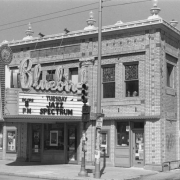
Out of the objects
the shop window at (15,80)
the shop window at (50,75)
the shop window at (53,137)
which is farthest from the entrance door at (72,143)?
the shop window at (15,80)

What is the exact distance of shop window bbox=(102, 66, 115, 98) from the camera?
2453cm

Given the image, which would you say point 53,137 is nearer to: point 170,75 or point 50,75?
point 50,75

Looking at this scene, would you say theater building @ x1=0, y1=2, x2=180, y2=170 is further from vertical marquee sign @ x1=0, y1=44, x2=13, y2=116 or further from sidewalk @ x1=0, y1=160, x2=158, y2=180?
sidewalk @ x1=0, y1=160, x2=158, y2=180

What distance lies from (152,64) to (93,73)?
13.7 feet

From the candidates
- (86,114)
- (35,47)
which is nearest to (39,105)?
(86,114)

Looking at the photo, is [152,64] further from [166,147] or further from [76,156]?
[76,156]

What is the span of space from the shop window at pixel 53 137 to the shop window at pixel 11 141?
327 cm

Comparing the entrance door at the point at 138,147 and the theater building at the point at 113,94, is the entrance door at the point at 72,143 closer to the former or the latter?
the theater building at the point at 113,94

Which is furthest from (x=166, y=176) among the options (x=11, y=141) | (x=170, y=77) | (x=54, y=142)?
(x=11, y=141)

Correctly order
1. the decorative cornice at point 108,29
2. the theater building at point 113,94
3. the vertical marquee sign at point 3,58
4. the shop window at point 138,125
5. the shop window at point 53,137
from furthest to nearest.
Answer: the shop window at point 53,137
the shop window at point 138,125
the decorative cornice at point 108,29
the vertical marquee sign at point 3,58
the theater building at point 113,94

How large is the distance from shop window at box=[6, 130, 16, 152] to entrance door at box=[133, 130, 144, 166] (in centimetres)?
979

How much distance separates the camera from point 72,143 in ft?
84.5

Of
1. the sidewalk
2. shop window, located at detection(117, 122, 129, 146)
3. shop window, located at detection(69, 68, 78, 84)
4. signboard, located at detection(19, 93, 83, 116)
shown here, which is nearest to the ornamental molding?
shop window, located at detection(69, 68, 78, 84)

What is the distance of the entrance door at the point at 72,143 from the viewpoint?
25625 mm
